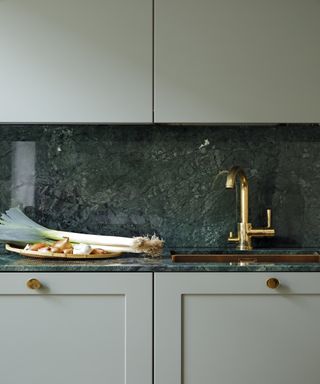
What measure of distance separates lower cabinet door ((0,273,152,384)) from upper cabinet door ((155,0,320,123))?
2.48ft

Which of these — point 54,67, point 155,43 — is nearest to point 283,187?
point 155,43

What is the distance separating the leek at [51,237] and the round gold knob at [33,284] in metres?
0.39

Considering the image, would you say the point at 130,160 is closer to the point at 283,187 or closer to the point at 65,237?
the point at 65,237

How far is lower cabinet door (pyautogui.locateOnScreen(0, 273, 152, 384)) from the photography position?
2240 mm

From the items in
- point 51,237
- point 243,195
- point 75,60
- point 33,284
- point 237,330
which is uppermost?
point 75,60

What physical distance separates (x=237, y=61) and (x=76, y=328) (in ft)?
4.16

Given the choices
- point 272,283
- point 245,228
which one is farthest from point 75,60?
point 272,283

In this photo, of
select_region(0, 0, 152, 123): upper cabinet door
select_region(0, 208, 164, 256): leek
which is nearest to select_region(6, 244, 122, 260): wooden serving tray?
select_region(0, 208, 164, 256): leek

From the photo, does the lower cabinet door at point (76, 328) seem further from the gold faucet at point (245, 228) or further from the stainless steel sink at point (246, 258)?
the gold faucet at point (245, 228)

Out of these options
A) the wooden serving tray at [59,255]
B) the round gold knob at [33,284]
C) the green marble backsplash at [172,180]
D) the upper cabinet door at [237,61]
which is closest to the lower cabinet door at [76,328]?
the round gold knob at [33,284]

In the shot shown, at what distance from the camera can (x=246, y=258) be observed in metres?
2.66

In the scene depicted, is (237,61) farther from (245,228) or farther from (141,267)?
(141,267)

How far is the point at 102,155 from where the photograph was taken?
9.41 feet

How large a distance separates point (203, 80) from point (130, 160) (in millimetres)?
601
